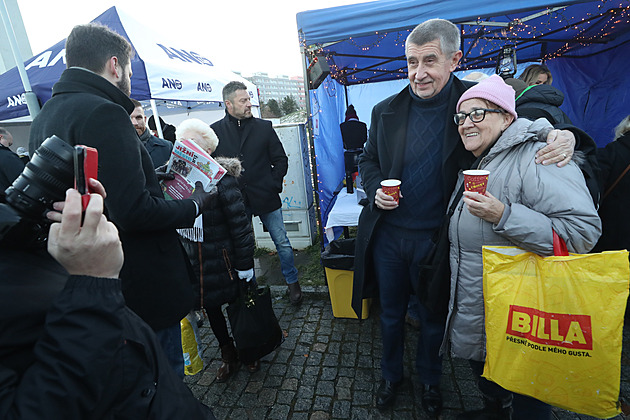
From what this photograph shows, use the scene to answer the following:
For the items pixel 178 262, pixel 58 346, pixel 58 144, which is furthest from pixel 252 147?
pixel 58 346


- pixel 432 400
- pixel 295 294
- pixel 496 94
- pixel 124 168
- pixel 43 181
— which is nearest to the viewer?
pixel 43 181

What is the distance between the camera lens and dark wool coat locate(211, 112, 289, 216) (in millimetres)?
3578

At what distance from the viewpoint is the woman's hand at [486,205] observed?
1.39m

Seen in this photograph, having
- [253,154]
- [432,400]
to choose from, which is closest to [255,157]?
[253,154]

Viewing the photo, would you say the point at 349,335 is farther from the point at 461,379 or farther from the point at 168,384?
the point at 168,384

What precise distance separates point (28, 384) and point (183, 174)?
141 centimetres

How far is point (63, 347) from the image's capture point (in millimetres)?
617

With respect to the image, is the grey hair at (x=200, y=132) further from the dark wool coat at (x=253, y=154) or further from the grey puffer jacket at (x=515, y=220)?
the grey puffer jacket at (x=515, y=220)

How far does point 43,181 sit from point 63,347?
379 mm

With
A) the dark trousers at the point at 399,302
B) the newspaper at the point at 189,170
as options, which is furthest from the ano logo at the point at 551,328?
the newspaper at the point at 189,170

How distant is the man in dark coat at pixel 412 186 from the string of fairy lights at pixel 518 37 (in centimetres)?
164

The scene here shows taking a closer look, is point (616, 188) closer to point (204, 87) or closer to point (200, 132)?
point (200, 132)

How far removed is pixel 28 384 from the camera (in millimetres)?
588

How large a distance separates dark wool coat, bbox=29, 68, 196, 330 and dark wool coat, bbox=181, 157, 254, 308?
56 centimetres
